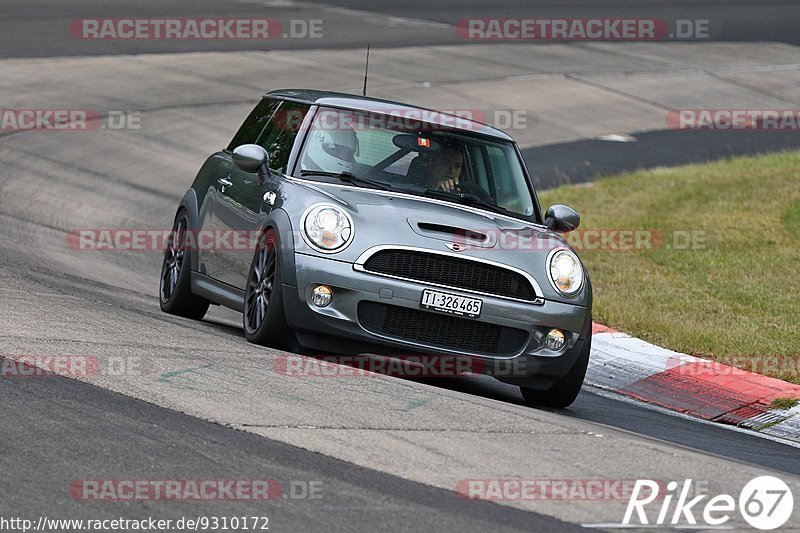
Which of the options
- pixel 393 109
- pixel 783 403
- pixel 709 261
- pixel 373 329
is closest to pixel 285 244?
pixel 373 329

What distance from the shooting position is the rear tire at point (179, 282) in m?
10.3

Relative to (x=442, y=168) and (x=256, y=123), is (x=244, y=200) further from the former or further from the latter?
(x=442, y=168)

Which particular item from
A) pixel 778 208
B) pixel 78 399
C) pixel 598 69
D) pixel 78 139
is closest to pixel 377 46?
pixel 598 69

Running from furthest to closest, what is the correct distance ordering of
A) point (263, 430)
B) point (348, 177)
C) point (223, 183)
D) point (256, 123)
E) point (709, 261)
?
point (709, 261)
point (256, 123)
point (223, 183)
point (348, 177)
point (263, 430)

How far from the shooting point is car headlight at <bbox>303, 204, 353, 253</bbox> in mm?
8133

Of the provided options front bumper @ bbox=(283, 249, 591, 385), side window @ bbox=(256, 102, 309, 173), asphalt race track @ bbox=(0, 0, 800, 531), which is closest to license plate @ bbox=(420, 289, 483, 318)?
front bumper @ bbox=(283, 249, 591, 385)

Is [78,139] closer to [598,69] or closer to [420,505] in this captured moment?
[598,69]

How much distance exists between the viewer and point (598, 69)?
27969 mm

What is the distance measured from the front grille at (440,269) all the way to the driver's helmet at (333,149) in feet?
3.54

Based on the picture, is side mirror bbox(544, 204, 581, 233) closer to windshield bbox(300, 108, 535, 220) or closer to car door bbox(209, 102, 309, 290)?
windshield bbox(300, 108, 535, 220)

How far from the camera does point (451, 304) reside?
8.08m

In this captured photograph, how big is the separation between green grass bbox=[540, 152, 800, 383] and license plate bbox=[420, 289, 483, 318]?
10.5 feet

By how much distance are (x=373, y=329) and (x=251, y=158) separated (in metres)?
1.55

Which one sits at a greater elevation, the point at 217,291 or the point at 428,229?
the point at 428,229
